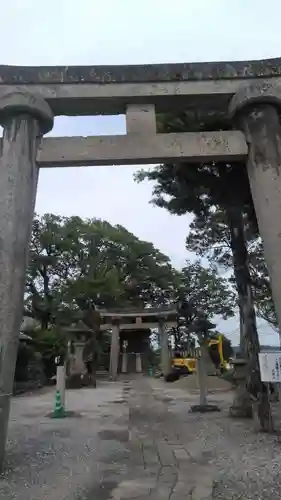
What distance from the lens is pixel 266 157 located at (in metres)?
6.00

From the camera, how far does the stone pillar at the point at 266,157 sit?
562 cm

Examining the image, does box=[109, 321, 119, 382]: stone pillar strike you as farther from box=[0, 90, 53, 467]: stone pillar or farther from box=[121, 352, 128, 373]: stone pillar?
box=[0, 90, 53, 467]: stone pillar

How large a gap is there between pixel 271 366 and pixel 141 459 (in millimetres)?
2575

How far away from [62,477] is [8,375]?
4.58 ft

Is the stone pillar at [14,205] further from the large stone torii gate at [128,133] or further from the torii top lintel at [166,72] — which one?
the torii top lintel at [166,72]

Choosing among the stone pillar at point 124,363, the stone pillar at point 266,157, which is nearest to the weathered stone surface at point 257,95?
the stone pillar at point 266,157

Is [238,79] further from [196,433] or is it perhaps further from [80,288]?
[80,288]

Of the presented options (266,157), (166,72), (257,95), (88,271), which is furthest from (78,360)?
(257,95)

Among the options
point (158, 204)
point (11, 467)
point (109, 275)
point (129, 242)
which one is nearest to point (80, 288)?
point (109, 275)

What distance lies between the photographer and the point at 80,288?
29.1 meters

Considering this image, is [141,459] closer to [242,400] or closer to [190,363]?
[242,400]

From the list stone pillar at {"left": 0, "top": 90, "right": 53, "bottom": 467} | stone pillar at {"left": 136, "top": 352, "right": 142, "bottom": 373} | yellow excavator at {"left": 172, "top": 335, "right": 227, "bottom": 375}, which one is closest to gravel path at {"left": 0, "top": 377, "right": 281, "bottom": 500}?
stone pillar at {"left": 0, "top": 90, "right": 53, "bottom": 467}

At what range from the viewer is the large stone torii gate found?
18.5 ft

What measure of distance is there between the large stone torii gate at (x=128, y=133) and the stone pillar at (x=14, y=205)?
0.04 feet
